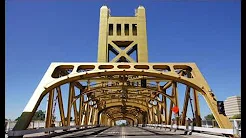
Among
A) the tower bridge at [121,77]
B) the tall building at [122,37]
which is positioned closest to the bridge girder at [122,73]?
the tower bridge at [121,77]

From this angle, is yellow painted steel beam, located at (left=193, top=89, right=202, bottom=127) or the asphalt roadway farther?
Answer: yellow painted steel beam, located at (left=193, top=89, right=202, bottom=127)

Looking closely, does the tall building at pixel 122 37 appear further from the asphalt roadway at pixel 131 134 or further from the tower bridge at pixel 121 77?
the asphalt roadway at pixel 131 134

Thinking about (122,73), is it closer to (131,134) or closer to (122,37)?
(131,134)

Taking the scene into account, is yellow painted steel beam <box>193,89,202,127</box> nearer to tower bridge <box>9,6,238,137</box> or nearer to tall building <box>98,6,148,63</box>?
tower bridge <box>9,6,238,137</box>

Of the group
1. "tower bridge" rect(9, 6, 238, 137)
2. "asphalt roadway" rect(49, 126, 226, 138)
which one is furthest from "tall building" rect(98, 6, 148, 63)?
"asphalt roadway" rect(49, 126, 226, 138)

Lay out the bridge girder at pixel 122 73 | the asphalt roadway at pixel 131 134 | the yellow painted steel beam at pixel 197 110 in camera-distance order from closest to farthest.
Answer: the asphalt roadway at pixel 131 134, the bridge girder at pixel 122 73, the yellow painted steel beam at pixel 197 110

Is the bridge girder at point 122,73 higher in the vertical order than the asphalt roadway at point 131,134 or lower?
higher

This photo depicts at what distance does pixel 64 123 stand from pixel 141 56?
2078cm

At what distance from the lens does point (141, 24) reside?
5806 cm

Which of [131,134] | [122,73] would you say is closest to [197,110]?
[131,134]

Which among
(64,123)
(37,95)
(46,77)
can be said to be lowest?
(64,123)
